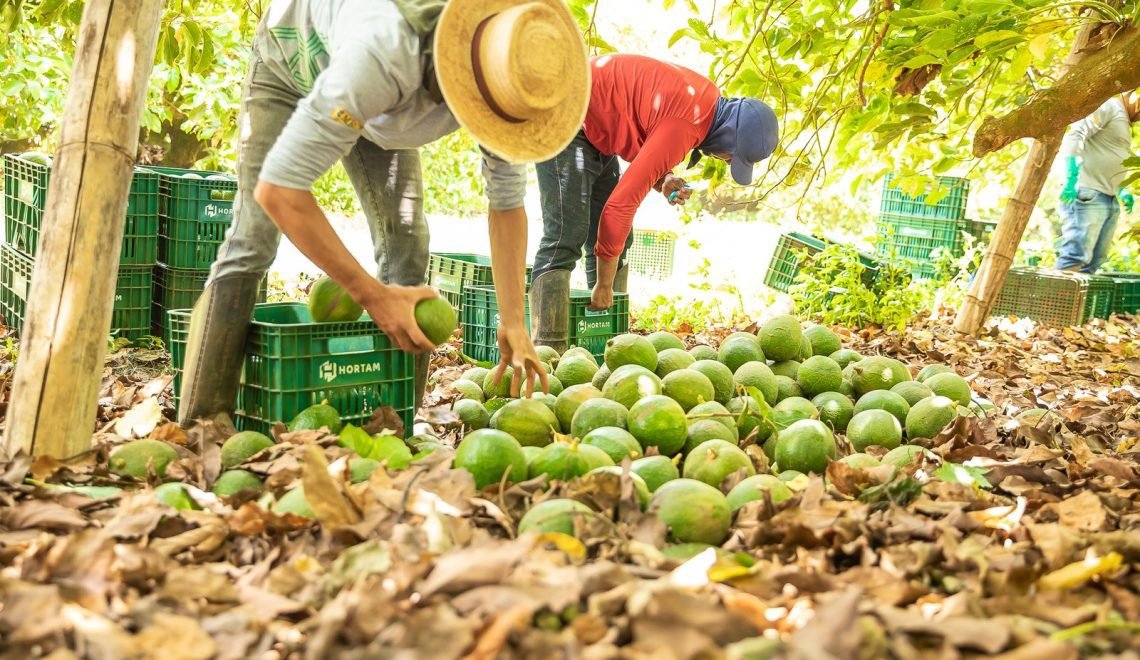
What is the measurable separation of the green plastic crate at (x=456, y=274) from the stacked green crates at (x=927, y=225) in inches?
215

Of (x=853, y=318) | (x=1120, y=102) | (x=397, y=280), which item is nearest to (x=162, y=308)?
(x=397, y=280)

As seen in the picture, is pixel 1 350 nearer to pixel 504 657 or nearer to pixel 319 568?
pixel 319 568

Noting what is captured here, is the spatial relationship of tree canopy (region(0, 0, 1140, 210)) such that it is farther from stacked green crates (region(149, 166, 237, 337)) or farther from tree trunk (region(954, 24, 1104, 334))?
stacked green crates (region(149, 166, 237, 337))

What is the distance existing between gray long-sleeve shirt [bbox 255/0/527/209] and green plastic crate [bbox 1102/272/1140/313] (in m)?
7.87

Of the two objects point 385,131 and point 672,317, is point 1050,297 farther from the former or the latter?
point 385,131

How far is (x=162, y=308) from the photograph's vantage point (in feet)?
18.4

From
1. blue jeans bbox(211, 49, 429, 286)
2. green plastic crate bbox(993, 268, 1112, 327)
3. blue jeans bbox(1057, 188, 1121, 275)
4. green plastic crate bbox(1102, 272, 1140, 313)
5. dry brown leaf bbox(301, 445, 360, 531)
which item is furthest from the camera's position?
green plastic crate bbox(1102, 272, 1140, 313)

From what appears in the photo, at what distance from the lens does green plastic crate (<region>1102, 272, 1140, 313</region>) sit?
27.8 feet

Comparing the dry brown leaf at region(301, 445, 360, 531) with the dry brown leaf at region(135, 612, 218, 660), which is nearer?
the dry brown leaf at region(135, 612, 218, 660)

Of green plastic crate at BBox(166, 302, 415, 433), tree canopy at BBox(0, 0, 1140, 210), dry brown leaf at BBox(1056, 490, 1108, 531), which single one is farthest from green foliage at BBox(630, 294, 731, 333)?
dry brown leaf at BBox(1056, 490, 1108, 531)

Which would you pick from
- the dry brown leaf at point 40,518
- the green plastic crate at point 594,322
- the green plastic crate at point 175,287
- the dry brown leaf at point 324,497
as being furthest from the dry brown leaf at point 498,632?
the green plastic crate at point 175,287

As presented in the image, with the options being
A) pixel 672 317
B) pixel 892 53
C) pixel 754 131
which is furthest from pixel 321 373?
pixel 672 317

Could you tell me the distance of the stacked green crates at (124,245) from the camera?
5359 mm

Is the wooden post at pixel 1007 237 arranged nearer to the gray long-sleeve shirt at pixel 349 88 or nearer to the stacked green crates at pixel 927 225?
the stacked green crates at pixel 927 225
